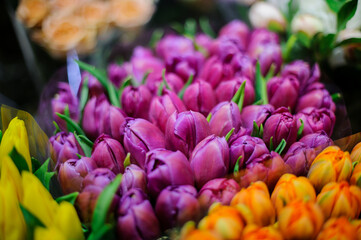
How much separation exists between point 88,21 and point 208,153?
2.54ft

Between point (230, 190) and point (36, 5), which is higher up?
point (36, 5)

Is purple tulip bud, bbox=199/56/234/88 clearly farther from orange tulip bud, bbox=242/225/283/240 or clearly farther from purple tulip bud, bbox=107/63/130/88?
orange tulip bud, bbox=242/225/283/240

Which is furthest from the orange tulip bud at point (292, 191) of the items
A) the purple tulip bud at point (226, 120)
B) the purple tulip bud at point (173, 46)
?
the purple tulip bud at point (173, 46)

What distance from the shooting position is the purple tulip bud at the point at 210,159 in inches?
19.2

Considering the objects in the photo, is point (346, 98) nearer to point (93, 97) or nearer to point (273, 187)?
point (273, 187)

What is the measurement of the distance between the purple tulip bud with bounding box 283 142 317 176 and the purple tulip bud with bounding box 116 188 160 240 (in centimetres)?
19

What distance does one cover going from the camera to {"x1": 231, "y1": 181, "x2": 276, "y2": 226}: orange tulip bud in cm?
43

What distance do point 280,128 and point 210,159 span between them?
0.11m

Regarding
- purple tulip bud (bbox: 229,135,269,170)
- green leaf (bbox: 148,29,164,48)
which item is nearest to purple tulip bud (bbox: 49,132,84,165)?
purple tulip bud (bbox: 229,135,269,170)

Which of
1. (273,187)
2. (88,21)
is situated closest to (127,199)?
(273,187)

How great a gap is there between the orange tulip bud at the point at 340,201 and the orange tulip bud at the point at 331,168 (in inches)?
1.1

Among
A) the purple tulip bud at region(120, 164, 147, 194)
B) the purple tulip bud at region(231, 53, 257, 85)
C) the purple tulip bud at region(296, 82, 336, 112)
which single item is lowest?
the purple tulip bud at region(120, 164, 147, 194)

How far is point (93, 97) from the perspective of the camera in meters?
0.66

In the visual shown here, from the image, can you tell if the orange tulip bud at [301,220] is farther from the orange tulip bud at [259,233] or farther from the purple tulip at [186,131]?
the purple tulip at [186,131]
